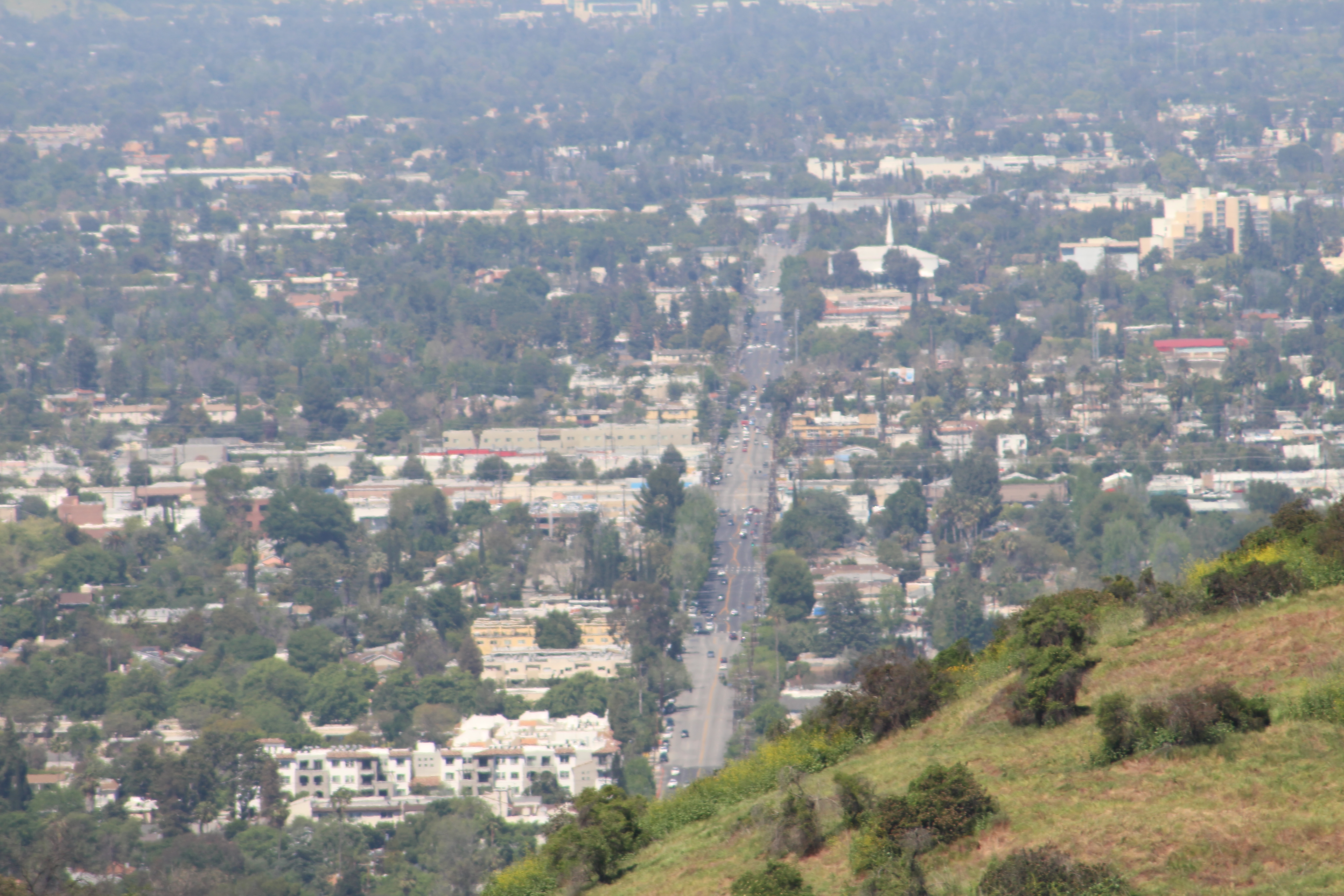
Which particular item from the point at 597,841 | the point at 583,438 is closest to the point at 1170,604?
the point at 597,841

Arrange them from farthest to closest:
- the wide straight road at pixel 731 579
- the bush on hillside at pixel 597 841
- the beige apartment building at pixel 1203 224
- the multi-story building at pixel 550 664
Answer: the beige apartment building at pixel 1203 224 → the multi-story building at pixel 550 664 → the wide straight road at pixel 731 579 → the bush on hillside at pixel 597 841

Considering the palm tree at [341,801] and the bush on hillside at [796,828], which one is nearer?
the bush on hillside at [796,828]

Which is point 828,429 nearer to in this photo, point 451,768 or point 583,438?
point 583,438

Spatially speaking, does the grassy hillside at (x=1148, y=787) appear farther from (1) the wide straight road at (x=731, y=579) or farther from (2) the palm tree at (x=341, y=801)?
(2) the palm tree at (x=341, y=801)

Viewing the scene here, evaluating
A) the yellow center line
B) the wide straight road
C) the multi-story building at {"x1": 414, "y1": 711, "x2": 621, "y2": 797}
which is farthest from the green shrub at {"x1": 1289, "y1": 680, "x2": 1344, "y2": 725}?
the yellow center line

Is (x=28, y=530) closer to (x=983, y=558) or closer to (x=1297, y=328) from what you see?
(x=983, y=558)

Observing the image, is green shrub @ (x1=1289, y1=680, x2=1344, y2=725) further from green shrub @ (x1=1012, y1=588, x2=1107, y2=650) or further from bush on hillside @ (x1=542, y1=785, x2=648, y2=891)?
bush on hillside @ (x1=542, y1=785, x2=648, y2=891)

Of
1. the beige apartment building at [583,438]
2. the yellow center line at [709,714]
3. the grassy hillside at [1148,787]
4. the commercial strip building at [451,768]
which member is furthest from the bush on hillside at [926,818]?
the beige apartment building at [583,438]

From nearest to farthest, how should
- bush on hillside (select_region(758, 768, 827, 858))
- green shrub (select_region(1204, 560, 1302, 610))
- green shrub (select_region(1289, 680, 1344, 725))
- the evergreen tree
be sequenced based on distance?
green shrub (select_region(1289, 680, 1344, 725))
bush on hillside (select_region(758, 768, 827, 858))
green shrub (select_region(1204, 560, 1302, 610))
the evergreen tree
